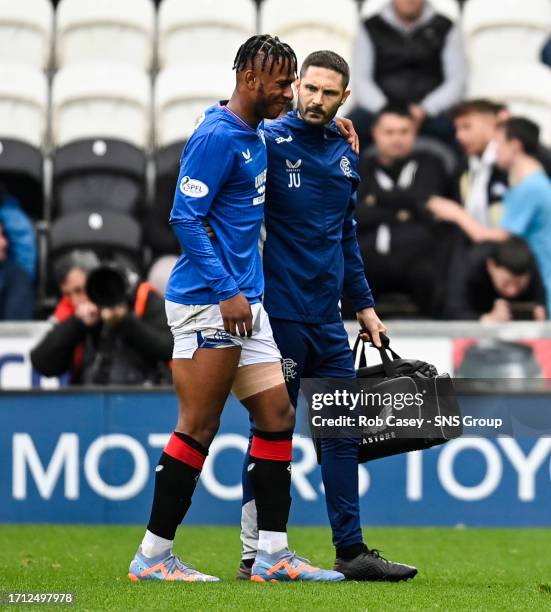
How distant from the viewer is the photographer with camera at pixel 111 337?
8.13 metres

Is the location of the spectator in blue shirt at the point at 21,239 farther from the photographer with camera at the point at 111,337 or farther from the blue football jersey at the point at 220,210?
the blue football jersey at the point at 220,210

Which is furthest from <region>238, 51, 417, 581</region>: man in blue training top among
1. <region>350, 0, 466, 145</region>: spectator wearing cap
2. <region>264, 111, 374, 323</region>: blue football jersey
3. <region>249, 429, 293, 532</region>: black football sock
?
<region>350, 0, 466, 145</region>: spectator wearing cap

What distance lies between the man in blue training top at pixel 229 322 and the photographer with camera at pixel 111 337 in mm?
3088

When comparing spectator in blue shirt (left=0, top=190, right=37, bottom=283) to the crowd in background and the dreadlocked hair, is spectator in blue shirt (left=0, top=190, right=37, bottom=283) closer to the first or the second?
the crowd in background

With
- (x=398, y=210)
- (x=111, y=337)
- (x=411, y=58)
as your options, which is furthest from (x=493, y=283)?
(x=111, y=337)

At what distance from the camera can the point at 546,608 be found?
4.49m

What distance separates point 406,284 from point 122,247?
1954 mm

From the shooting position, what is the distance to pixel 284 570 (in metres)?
5.12

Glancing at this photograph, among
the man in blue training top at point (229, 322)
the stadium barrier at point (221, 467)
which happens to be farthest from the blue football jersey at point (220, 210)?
the stadium barrier at point (221, 467)

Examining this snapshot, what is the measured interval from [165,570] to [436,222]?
5181 mm

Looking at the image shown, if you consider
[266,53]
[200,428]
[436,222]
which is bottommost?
[200,428]

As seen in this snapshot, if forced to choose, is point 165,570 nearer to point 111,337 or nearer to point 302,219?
point 302,219

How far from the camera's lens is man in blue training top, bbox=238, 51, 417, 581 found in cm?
526

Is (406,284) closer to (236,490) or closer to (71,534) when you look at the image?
(236,490)
